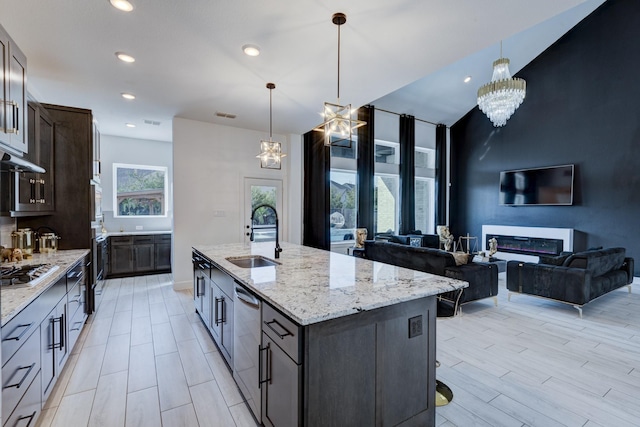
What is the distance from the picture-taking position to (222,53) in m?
3.07

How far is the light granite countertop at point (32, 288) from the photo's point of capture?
1.52m

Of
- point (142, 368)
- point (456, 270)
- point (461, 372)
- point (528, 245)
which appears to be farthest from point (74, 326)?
point (528, 245)

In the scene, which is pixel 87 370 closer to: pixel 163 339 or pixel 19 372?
pixel 163 339

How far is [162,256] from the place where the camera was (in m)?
6.07

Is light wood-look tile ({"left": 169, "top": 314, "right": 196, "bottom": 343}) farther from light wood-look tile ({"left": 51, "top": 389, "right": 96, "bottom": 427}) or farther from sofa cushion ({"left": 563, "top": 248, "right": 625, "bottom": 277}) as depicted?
sofa cushion ({"left": 563, "top": 248, "right": 625, "bottom": 277})

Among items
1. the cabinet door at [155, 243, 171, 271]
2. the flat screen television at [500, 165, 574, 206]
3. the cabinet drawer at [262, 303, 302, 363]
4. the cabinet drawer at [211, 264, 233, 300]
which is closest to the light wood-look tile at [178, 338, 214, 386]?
the cabinet drawer at [211, 264, 233, 300]

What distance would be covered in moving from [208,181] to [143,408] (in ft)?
13.0

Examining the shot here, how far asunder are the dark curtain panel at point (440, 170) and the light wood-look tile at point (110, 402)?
311 inches

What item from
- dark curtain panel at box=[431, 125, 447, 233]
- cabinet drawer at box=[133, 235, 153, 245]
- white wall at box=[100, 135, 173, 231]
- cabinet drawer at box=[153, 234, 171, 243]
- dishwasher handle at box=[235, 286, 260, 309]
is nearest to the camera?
dishwasher handle at box=[235, 286, 260, 309]

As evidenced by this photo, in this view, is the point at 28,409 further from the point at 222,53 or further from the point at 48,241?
the point at 222,53

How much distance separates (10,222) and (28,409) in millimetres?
2386

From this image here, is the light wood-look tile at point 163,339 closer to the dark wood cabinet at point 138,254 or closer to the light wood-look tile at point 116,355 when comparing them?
the light wood-look tile at point 116,355

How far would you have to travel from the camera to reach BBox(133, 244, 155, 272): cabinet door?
Answer: 584 centimetres

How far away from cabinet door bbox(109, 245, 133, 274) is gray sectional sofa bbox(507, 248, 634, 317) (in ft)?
21.9
